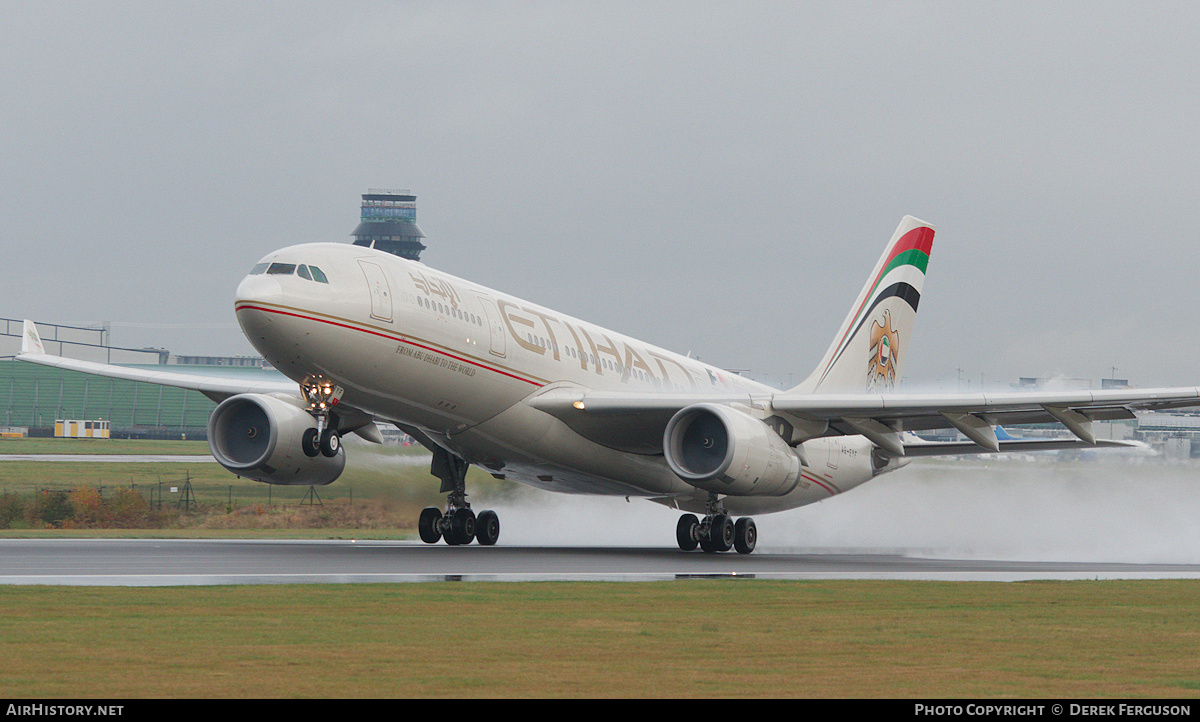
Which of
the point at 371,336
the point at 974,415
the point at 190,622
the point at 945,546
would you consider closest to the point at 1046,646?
the point at 190,622

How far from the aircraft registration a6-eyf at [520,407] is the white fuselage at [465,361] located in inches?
1.4

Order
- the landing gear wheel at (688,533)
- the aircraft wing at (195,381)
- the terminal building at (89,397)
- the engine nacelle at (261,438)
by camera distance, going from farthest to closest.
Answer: the terminal building at (89,397) → the aircraft wing at (195,381) → the landing gear wheel at (688,533) → the engine nacelle at (261,438)

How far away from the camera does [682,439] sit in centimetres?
2775

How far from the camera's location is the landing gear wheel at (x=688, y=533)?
1212 inches

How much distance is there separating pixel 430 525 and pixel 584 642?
19.2 metres

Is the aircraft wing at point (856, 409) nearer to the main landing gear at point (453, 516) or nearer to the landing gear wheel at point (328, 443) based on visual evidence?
the main landing gear at point (453, 516)

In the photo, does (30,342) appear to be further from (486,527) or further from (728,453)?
(728,453)

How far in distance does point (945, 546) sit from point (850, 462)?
14.6ft

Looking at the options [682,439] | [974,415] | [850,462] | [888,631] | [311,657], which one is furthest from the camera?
[850,462]

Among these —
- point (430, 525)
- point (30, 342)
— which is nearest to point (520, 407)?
point (430, 525)

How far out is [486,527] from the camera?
31.9 metres

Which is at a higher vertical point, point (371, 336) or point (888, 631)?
point (371, 336)

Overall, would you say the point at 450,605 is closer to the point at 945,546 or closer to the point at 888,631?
the point at 888,631

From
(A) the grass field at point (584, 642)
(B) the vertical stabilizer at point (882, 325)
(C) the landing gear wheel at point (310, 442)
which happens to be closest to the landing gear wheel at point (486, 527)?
(C) the landing gear wheel at point (310, 442)
